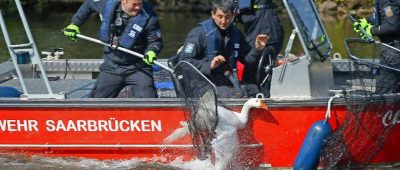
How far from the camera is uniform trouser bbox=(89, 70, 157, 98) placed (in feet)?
26.9

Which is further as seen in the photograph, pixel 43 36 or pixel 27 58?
pixel 43 36

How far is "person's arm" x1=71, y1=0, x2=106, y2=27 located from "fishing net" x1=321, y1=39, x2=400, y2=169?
2436 millimetres

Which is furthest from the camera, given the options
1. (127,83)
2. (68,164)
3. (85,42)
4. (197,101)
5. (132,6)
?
(85,42)

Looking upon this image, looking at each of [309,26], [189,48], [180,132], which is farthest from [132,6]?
[309,26]

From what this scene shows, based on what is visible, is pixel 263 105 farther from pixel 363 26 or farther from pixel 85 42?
pixel 85 42

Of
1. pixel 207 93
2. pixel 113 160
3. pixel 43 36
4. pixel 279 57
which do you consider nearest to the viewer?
pixel 207 93

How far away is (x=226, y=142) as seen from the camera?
7586 millimetres

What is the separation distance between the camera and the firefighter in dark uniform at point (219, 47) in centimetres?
782

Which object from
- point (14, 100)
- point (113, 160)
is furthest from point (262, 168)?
point (14, 100)

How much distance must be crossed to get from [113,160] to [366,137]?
2.33 meters

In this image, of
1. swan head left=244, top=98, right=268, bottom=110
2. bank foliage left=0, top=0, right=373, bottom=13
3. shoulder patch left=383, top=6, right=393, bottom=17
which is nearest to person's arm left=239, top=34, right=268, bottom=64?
swan head left=244, top=98, right=268, bottom=110

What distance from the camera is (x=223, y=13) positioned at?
7.80 metres

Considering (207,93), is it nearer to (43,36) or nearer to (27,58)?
(27,58)

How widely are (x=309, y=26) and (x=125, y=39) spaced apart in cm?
170
